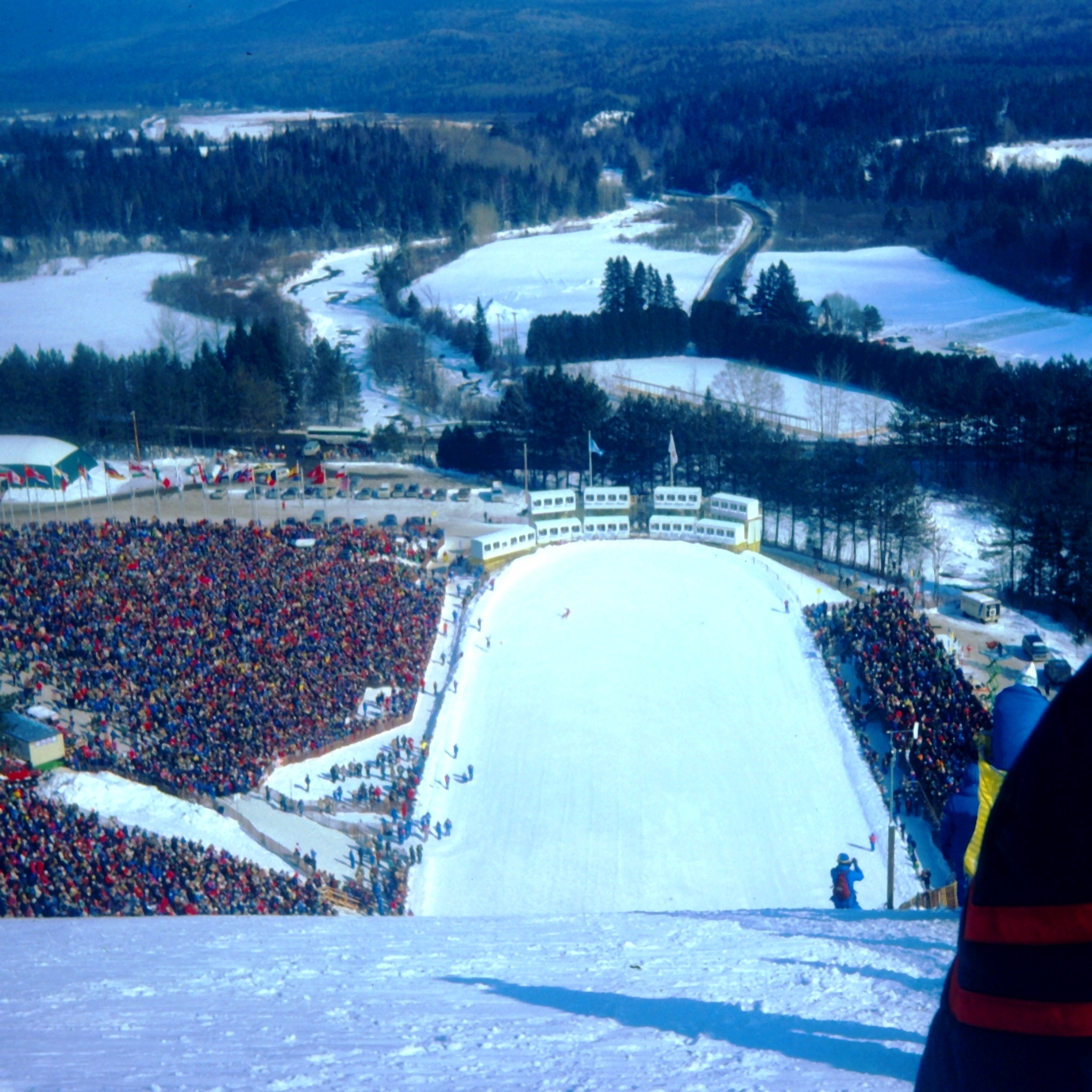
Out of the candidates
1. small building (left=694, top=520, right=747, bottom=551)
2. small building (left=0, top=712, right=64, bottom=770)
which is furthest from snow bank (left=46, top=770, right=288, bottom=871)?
small building (left=694, top=520, right=747, bottom=551)

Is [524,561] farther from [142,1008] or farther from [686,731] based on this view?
[142,1008]

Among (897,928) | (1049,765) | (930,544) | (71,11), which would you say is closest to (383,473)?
(930,544)

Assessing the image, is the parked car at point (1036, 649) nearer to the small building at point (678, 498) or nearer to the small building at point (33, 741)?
the small building at point (678, 498)

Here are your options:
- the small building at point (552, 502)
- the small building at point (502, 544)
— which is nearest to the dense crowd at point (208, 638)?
the small building at point (502, 544)

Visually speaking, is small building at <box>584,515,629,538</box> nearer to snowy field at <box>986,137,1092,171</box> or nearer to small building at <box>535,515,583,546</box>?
small building at <box>535,515,583,546</box>

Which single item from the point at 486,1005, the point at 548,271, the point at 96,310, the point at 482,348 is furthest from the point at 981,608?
the point at 96,310

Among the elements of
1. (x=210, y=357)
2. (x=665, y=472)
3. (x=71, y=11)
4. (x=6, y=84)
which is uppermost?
(x=71, y=11)
